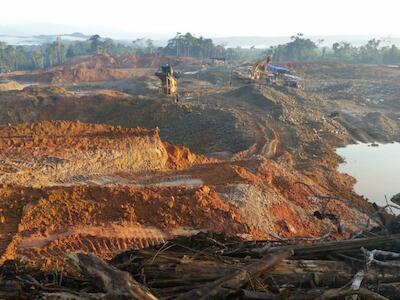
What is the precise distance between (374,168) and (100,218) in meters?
18.3

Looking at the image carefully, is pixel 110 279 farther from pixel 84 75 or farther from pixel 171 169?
pixel 84 75

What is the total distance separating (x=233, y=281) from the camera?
387cm

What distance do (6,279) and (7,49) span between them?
84.5 metres

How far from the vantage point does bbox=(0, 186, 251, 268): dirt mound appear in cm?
974

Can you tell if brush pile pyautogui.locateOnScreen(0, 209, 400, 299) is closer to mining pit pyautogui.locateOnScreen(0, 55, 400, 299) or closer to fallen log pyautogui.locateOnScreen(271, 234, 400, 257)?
fallen log pyautogui.locateOnScreen(271, 234, 400, 257)

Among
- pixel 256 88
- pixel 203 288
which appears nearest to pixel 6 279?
pixel 203 288

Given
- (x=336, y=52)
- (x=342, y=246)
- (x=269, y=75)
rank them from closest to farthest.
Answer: (x=342, y=246) → (x=269, y=75) → (x=336, y=52)

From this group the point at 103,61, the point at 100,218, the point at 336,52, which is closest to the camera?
the point at 100,218

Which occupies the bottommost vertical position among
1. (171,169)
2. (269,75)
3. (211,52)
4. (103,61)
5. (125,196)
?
(171,169)

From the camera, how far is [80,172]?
15000 millimetres

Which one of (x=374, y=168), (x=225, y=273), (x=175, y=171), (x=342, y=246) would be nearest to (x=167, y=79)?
(x=374, y=168)

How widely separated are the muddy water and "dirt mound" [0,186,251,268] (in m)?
11.4

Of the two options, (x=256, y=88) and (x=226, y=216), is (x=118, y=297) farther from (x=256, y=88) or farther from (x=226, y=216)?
(x=256, y=88)

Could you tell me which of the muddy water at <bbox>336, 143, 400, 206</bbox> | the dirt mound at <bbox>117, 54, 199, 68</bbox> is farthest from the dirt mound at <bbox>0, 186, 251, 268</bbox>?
the dirt mound at <bbox>117, 54, 199, 68</bbox>
